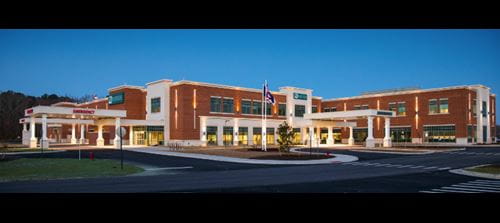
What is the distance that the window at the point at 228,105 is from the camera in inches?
2751

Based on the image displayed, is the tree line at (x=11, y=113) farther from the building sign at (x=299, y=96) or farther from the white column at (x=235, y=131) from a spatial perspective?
the building sign at (x=299, y=96)

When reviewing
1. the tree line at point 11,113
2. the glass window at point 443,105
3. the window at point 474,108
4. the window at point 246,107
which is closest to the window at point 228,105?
the window at point 246,107

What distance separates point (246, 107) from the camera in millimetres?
73500

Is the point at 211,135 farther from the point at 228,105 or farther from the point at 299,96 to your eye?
the point at 299,96

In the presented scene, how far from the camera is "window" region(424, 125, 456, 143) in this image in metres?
72.5

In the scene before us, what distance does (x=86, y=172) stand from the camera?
21.7m

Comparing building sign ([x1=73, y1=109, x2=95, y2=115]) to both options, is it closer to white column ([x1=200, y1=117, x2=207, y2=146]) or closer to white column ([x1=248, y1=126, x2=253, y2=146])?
white column ([x1=200, y1=117, x2=207, y2=146])

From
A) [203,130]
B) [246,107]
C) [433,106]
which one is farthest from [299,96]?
[203,130]

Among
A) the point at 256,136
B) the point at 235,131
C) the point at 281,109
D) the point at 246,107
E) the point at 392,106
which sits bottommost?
the point at 256,136

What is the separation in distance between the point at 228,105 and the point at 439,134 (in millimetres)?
40656

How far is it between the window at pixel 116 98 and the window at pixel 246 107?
2263cm
